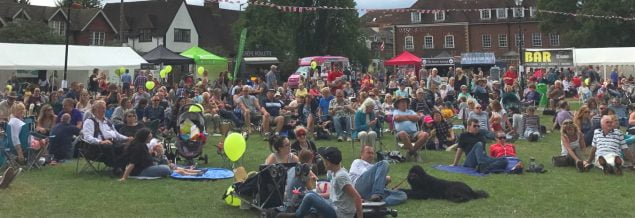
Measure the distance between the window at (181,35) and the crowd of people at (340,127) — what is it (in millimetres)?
37121

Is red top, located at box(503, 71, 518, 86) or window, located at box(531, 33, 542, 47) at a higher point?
window, located at box(531, 33, 542, 47)

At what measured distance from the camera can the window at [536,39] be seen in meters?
64.6

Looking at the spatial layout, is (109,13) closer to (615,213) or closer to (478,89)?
(478,89)

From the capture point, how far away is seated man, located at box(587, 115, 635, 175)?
10.1 meters

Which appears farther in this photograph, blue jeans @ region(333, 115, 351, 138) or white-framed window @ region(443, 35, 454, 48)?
white-framed window @ region(443, 35, 454, 48)

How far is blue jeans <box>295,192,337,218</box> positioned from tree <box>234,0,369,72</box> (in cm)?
4639

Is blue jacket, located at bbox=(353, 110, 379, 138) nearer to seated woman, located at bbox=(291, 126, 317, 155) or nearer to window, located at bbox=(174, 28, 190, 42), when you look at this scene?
seated woman, located at bbox=(291, 126, 317, 155)

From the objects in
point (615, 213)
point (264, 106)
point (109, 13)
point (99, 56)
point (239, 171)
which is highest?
point (109, 13)

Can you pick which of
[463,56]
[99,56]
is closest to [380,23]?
[463,56]

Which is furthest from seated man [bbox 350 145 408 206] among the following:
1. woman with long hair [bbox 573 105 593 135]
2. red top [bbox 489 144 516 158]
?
woman with long hair [bbox 573 105 593 135]

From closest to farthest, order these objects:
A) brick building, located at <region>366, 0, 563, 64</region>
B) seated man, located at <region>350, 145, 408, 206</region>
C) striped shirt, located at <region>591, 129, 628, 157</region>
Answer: seated man, located at <region>350, 145, 408, 206</region>
striped shirt, located at <region>591, 129, 628, 157</region>
brick building, located at <region>366, 0, 563, 64</region>

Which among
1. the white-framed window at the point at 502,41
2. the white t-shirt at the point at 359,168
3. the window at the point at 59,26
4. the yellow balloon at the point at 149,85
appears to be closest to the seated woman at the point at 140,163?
the white t-shirt at the point at 359,168

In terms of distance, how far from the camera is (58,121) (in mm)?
12312

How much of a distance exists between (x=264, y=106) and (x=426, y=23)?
5372 cm
